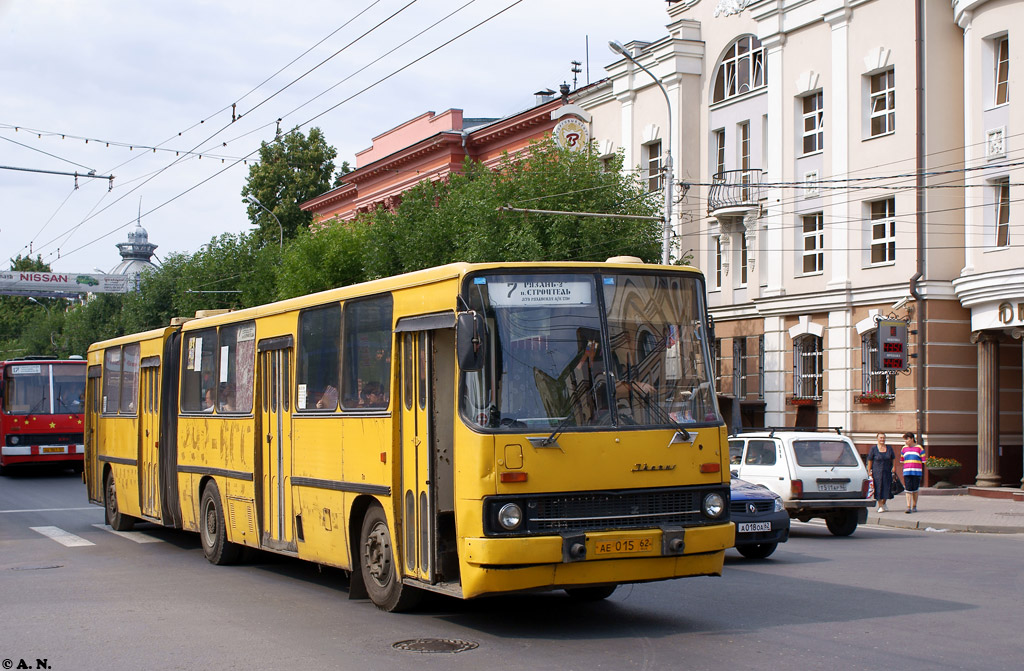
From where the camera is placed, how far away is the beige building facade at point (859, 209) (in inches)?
1193

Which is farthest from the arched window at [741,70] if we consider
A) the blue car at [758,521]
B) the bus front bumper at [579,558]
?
the bus front bumper at [579,558]

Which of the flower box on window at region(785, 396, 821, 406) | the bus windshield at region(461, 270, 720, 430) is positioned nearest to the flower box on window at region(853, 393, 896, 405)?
the flower box on window at region(785, 396, 821, 406)

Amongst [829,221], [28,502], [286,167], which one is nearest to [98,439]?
[28,502]

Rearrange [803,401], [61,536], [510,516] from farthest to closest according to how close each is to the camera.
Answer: [803,401]
[61,536]
[510,516]

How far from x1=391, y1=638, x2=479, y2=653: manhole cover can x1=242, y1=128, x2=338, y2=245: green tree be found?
219ft

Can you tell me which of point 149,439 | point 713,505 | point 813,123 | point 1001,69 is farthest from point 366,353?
point 813,123

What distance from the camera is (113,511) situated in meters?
19.6

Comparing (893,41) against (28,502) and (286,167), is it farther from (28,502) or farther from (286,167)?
(286,167)

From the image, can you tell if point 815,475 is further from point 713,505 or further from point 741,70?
point 741,70

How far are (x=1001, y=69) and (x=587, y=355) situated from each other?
79.8 feet

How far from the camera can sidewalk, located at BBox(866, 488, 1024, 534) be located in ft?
71.9

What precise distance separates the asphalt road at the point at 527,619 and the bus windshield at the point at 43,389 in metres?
17.9

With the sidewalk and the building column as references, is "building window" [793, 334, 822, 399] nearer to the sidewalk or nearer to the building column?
the building column

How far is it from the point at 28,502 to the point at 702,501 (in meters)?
19.2
